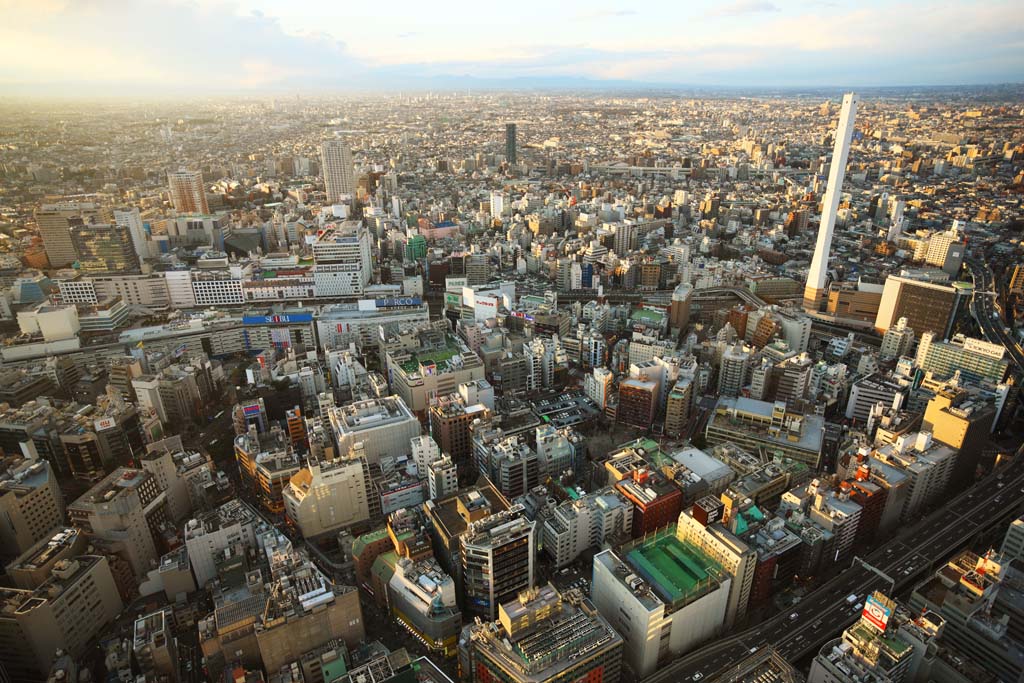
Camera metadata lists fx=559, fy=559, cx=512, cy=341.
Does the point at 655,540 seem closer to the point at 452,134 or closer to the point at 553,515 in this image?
the point at 553,515

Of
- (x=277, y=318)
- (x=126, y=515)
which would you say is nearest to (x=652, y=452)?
(x=126, y=515)

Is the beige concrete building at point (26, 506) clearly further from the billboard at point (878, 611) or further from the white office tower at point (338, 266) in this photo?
the billboard at point (878, 611)

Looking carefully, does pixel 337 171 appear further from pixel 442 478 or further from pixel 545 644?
pixel 545 644

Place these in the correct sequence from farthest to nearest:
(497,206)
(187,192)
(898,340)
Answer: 1. (497,206)
2. (187,192)
3. (898,340)

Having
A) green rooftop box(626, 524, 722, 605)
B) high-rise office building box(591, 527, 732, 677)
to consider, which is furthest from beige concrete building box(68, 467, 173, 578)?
green rooftop box(626, 524, 722, 605)

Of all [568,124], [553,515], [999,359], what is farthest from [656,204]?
[568,124]

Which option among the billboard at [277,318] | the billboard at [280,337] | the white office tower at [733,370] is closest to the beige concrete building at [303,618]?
the billboard at [280,337]
